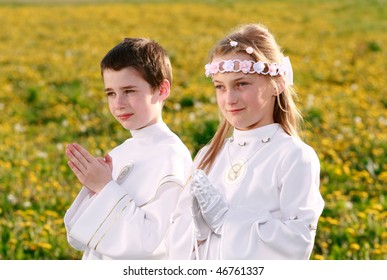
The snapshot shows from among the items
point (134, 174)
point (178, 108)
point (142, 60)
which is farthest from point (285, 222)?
point (178, 108)

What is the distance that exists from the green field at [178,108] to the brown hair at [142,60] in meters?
1.81

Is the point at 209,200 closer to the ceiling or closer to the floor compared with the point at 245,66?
closer to the floor

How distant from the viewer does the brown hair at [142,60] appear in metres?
2.79

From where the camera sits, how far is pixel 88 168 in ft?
8.91

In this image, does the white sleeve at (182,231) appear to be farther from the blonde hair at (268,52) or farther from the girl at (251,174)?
the blonde hair at (268,52)

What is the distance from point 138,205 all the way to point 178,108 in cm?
522

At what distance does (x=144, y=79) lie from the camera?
9.16 ft

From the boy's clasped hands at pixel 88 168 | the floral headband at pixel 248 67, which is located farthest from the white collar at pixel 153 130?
the floral headband at pixel 248 67

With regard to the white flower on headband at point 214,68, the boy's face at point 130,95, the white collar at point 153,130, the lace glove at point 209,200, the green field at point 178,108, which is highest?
the white flower on headband at point 214,68

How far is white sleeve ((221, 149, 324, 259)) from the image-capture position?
2381 mm

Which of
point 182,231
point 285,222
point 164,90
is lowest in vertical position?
point 182,231

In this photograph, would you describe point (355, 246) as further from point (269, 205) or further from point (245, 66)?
point (245, 66)

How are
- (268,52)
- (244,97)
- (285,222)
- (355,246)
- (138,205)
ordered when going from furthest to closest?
(355,246) < (138,205) < (268,52) < (244,97) < (285,222)

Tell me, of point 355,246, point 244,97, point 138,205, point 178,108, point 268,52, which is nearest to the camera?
point 244,97
